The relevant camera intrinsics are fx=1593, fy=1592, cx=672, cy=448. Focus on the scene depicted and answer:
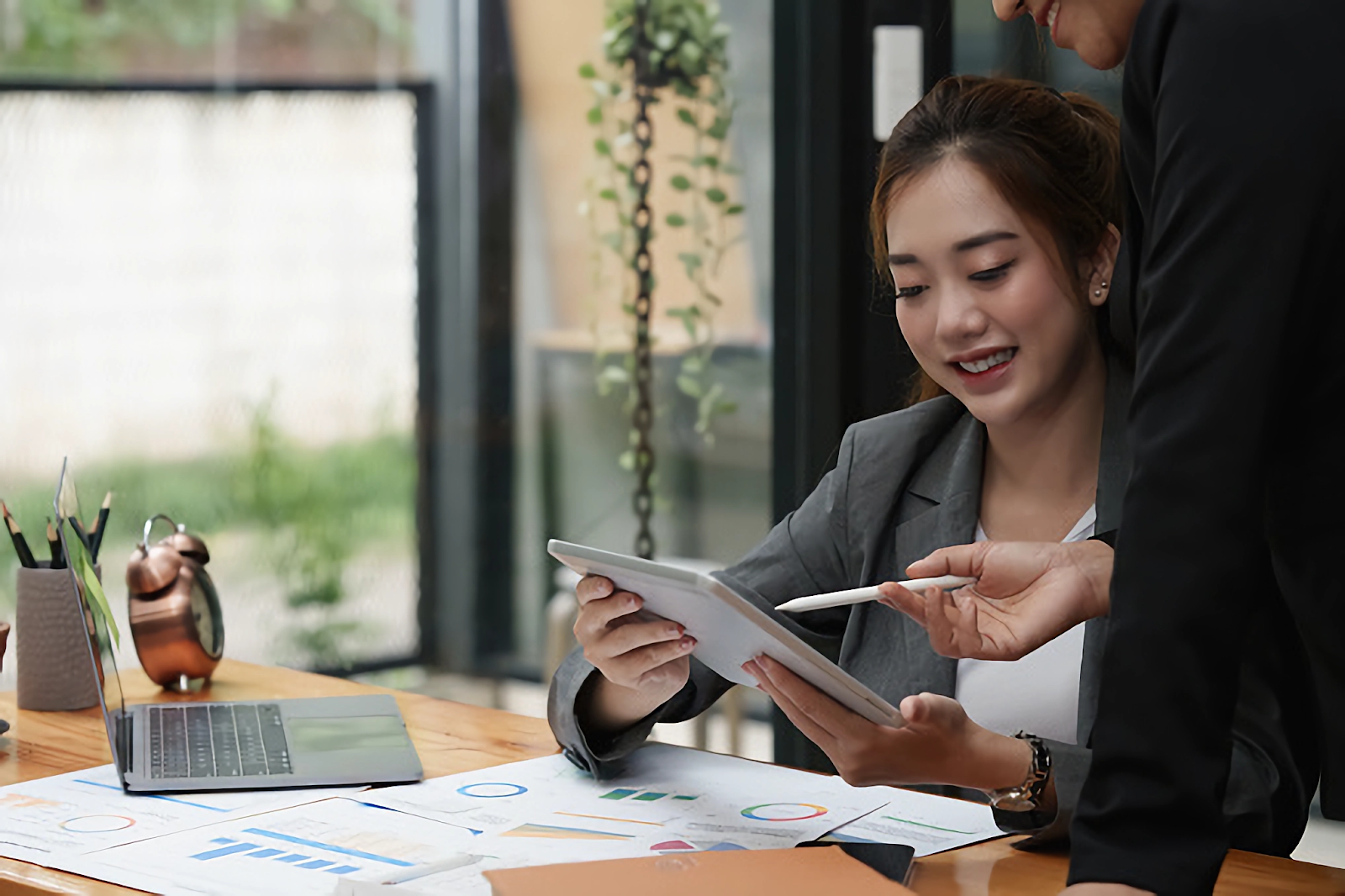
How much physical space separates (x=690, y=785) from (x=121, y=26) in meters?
2.35

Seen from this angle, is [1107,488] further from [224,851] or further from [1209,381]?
[224,851]

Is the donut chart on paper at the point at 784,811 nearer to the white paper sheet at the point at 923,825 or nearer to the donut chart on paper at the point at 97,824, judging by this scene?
the white paper sheet at the point at 923,825

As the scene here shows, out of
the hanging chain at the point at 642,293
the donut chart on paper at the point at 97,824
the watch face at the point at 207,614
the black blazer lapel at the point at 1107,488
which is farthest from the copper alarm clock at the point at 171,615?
the hanging chain at the point at 642,293

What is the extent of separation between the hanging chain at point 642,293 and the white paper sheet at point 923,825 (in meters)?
1.66

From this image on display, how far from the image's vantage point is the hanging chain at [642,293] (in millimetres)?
2984

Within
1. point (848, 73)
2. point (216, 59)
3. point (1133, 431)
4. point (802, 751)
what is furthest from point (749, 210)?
point (1133, 431)

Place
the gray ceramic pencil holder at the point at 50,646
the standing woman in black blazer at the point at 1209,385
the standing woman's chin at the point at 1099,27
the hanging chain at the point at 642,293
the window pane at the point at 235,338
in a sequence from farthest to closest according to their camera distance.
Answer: the window pane at the point at 235,338
the hanging chain at the point at 642,293
the gray ceramic pencil holder at the point at 50,646
the standing woman's chin at the point at 1099,27
the standing woman in black blazer at the point at 1209,385

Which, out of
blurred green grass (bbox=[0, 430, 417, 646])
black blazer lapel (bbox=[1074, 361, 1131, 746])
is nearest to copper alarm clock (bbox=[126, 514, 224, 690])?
black blazer lapel (bbox=[1074, 361, 1131, 746])

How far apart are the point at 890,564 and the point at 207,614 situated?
0.79 m

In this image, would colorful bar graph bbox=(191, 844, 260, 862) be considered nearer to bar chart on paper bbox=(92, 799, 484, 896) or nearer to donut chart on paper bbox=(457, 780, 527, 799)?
bar chart on paper bbox=(92, 799, 484, 896)

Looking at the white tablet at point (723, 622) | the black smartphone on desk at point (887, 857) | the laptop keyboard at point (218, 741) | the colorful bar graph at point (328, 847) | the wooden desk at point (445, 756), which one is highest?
the white tablet at point (723, 622)

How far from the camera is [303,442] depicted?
340cm

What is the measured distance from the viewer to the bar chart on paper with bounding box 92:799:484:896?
3.83ft

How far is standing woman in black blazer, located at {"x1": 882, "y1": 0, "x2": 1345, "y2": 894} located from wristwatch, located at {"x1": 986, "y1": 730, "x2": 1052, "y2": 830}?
39 cm
